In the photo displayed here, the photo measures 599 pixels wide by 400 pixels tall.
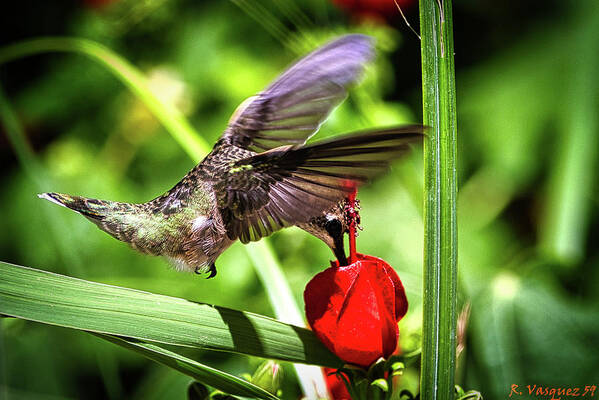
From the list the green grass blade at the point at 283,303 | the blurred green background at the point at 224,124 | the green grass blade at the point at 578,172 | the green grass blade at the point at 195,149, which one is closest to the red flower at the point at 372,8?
the blurred green background at the point at 224,124

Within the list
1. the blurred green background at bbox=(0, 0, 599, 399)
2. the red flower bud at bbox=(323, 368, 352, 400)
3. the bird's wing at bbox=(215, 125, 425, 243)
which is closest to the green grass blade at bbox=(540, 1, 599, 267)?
the blurred green background at bbox=(0, 0, 599, 399)

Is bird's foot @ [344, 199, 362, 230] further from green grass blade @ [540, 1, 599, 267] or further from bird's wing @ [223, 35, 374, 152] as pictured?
green grass blade @ [540, 1, 599, 267]

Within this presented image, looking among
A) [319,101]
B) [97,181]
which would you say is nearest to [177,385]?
[319,101]

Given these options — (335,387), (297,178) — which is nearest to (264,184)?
(297,178)

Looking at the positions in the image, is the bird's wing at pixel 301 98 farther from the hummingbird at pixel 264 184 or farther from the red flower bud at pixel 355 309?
the red flower bud at pixel 355 309

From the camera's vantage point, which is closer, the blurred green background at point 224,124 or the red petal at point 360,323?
the red petal at point 360,323

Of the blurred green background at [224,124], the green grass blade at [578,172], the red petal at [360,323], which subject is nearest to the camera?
the red petal at [360,323]
